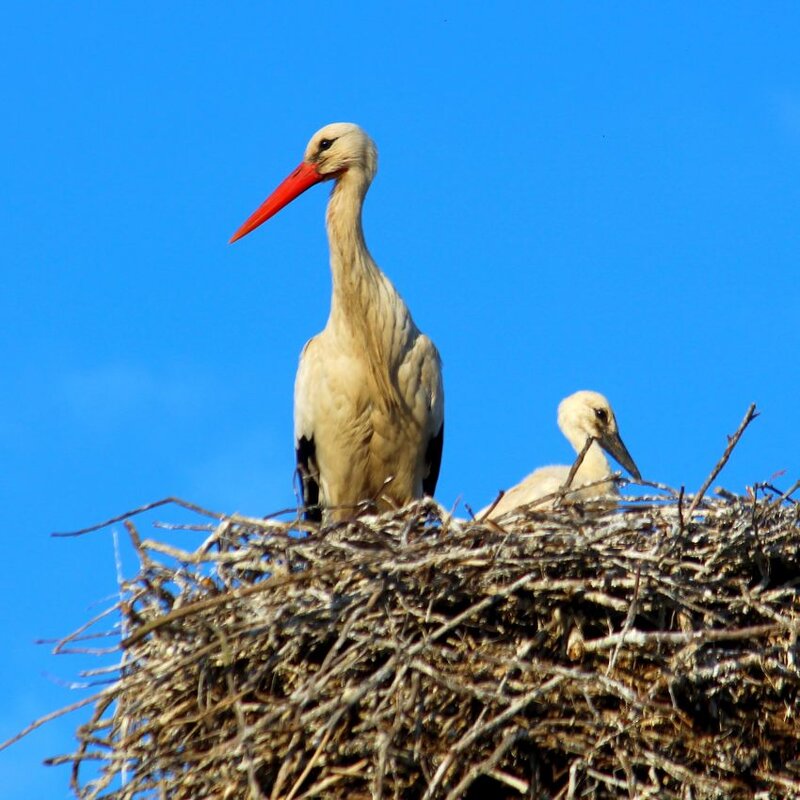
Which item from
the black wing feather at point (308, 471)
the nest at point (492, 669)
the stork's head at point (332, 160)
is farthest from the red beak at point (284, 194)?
the nest at point (492, 669)

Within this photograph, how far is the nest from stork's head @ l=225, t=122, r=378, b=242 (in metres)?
1.96

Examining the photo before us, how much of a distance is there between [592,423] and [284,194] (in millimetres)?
1284

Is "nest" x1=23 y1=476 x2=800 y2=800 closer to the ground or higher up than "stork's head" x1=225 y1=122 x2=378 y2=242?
closer to the ground

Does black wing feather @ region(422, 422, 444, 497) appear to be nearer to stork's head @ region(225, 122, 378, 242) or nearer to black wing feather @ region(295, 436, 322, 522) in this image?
black wing feather @ region(295, 436, 322, 522)

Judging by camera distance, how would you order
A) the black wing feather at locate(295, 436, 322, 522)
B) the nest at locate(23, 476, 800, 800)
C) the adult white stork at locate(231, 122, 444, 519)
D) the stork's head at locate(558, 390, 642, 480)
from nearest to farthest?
1. the nest at locate(23, 476, 800, 800)
2. the adult white stork at locate(231, 122, 444, 519)
3. the black wing feather at locate(295, 436, 322, 522)
4. the stork's head at locate(558, 390, 642, 480)

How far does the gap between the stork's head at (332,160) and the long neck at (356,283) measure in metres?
0.05

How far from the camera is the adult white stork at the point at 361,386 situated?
571 cm

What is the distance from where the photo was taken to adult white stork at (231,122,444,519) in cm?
571

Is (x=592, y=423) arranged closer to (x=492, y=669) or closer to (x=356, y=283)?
(x=356, y=283)

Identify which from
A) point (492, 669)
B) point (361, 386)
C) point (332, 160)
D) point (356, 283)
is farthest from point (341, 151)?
point (492, 669)

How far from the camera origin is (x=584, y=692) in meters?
3.88

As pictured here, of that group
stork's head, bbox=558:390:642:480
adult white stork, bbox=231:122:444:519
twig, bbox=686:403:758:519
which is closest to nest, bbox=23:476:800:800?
twig, bbox=686:403:758:519

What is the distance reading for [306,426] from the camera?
19.1 ft

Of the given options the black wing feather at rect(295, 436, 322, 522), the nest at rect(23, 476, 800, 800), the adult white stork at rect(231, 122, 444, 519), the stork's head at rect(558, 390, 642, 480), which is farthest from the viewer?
the stork's head at rect(558, 390, 642, 480)
